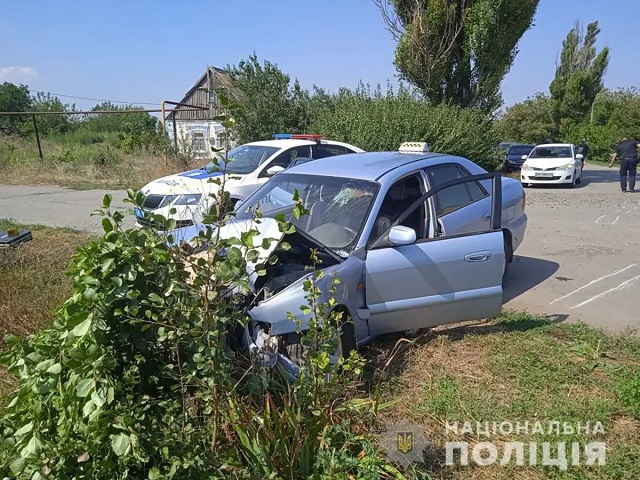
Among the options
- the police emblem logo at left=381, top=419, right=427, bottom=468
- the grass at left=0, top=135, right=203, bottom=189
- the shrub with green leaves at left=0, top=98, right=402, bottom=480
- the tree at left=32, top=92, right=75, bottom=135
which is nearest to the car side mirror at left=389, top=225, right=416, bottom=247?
the shrub with green leaves at left=0, top=98, right=402, bottom=480

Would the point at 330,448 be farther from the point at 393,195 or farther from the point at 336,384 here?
the point at 393,195

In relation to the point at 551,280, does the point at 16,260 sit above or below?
above

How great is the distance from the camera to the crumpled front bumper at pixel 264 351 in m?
2.97

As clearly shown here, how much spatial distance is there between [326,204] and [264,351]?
5.43 ft

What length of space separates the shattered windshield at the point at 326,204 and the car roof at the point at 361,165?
Result: 0.09 meters

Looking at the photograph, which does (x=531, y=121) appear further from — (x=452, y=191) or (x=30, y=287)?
(x=30, y=287)

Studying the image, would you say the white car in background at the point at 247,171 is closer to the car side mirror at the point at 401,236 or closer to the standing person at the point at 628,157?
the car side mirror at the point at 401,236

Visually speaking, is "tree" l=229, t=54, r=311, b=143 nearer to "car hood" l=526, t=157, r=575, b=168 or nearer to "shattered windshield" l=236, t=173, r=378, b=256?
"car hood" l=526, t=157, r=575, b=168

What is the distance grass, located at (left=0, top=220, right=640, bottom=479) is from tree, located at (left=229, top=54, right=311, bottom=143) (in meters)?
14.3

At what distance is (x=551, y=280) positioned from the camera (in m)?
6.43

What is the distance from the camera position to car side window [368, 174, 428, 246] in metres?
4.15

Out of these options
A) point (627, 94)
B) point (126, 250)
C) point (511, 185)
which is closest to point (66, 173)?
point (511, 185)

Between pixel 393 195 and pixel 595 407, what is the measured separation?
223cm

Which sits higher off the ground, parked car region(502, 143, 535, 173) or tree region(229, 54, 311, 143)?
tree region(229, 54, 311, 143)
